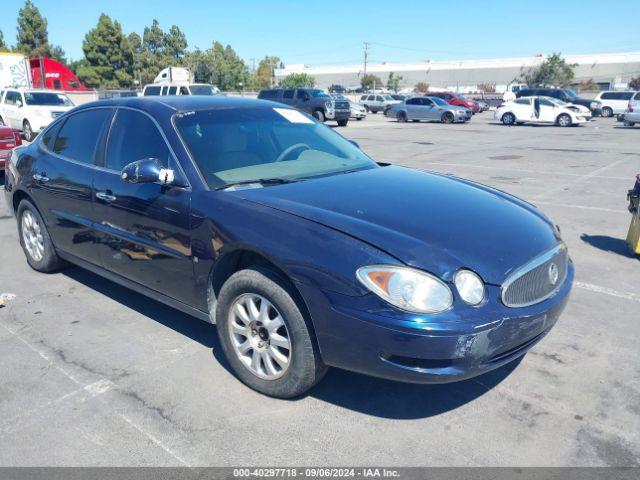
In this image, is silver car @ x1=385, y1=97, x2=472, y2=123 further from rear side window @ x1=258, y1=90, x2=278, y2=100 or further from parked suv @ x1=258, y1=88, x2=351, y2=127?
rear side window @ x1=258, y1=90, x2=278, y2=100

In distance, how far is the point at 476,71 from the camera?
104688 millimetres

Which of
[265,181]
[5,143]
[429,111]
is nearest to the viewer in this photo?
[265,181]

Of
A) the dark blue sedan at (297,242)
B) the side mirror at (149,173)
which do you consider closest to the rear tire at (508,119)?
the dark blue sedan at (297,242)

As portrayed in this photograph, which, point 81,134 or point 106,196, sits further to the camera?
point 81,134

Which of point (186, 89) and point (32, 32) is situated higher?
point (32, 32)

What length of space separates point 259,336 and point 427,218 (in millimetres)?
1194

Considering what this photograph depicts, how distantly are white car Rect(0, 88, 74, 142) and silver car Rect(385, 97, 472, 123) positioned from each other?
750 inches

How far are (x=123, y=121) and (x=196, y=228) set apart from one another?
4.54 feet

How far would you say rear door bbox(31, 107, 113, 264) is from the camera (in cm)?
449

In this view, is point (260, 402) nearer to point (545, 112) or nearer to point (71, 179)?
point (71, 179)

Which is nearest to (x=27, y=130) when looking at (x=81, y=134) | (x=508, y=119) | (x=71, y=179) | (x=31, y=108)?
(x=31, y=108)

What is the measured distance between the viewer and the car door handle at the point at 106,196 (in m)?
4.12

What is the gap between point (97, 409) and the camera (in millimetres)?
3240

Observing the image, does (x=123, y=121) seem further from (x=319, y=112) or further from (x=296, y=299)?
(x=319, y=112)
